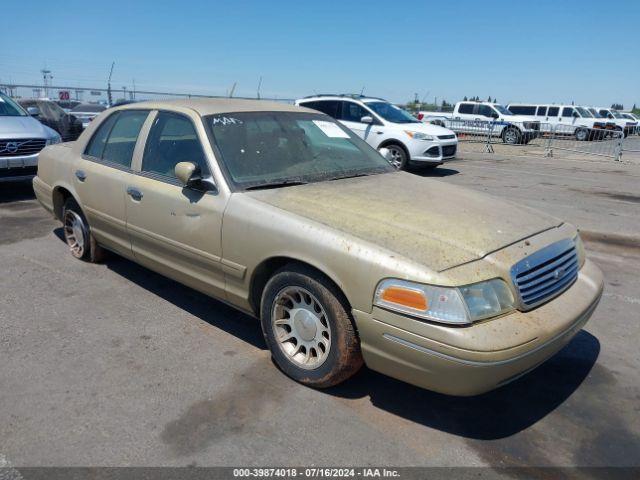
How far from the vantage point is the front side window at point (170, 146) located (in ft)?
11.9

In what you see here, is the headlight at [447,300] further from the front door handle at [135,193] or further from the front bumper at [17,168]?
the front bumper at [17,168]

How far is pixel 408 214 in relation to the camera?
301cm

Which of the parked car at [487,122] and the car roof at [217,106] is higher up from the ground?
the car roof at [217,106]

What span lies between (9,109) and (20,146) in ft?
5.07

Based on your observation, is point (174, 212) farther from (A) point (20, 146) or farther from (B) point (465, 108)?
(B) point (465, 108)

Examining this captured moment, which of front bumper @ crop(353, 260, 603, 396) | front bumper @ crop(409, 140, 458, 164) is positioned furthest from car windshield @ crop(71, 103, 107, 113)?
front bumper @ crop(353, 260, 603, 396)

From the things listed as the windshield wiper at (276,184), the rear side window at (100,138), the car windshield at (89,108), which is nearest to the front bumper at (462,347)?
the windshield wiper at (276,184)

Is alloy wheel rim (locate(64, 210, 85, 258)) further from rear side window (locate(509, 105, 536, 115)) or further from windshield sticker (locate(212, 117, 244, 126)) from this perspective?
rear side window (locate(509, 105, 536, 115))

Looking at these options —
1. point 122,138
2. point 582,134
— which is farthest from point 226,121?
point 582,134

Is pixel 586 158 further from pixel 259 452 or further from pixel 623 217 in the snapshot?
pixel 259 452

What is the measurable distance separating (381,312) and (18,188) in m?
8.72

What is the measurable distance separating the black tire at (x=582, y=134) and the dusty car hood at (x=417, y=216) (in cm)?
2543

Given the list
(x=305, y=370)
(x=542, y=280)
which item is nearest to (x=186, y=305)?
(x=305, y=370)

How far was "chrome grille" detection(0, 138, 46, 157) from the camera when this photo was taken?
757 centimetres
